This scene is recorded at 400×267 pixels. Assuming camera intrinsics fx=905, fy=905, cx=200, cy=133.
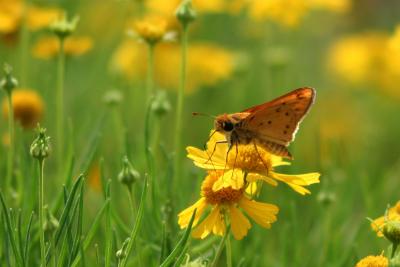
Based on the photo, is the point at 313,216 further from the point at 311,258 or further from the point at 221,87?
the point at 221,87

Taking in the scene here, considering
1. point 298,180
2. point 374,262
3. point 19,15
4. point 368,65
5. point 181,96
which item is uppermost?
point 19,15

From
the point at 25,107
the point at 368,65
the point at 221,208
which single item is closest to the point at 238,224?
the point at 221,208

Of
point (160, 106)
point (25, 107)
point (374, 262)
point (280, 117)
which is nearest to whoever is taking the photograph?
point (374, 262)

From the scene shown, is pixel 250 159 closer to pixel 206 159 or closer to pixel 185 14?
pixel 206 159

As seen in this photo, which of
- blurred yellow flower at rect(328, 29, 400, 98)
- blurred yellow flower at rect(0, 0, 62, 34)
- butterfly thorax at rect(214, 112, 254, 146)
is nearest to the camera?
butterfly thorax at rect(214, 112, 254, 146)

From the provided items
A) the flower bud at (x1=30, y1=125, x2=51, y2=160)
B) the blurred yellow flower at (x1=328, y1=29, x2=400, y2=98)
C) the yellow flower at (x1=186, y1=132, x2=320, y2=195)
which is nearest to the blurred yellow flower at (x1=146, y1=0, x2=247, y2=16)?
the blurred yellow flower at (x1=328, y1=29, x2=400, y2=98)

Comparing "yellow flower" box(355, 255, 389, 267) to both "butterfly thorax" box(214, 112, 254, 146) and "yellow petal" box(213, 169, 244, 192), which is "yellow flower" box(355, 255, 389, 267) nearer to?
"yellow petal" box(213, 169, 244, 192)
